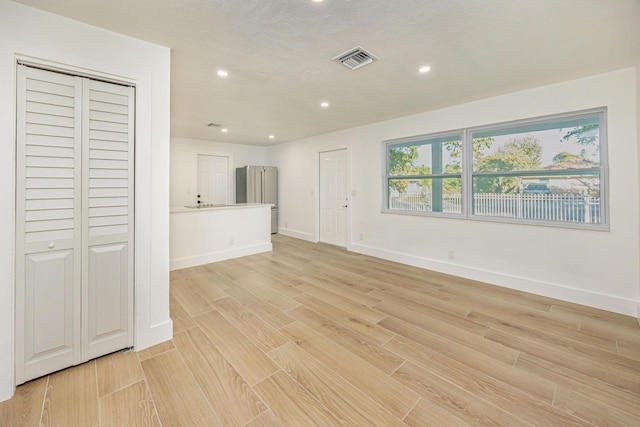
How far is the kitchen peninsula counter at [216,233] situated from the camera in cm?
412

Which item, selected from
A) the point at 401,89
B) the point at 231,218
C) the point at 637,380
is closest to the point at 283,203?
the point at 231,218

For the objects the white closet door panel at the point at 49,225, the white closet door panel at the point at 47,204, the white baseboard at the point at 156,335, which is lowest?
the white baseboard at the point at 156,335

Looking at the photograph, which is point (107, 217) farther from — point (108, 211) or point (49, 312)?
point (49, 312)

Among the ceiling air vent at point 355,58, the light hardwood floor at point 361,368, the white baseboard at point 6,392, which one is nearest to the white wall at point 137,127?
the white baseboard at point 6,392

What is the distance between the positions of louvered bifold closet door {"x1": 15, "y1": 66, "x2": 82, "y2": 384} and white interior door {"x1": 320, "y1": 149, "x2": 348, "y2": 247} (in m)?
4.35

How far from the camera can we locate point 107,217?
1.97 meters

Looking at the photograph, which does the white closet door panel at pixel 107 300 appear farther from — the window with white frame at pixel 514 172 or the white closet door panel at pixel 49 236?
the window with white frame at pixel 514 172

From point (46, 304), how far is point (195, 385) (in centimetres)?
114

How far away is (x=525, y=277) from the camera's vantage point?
3.28 m

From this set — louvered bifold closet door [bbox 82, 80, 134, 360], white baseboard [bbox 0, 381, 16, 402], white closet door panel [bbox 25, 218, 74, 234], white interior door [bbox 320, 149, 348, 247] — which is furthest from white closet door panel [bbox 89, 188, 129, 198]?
white interior door [bbox 320, 149, 348, 247]

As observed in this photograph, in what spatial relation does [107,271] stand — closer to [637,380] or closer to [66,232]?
[66,232]

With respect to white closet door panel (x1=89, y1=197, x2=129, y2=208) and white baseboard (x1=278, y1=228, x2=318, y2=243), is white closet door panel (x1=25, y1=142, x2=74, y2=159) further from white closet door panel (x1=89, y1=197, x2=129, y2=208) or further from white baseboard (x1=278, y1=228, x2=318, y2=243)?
white baseboard (x1=278, y1=228, x2=318, y2=243)

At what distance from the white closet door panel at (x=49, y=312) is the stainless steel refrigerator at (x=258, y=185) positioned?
5.02 m

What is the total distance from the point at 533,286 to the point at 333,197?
3.73 metres
